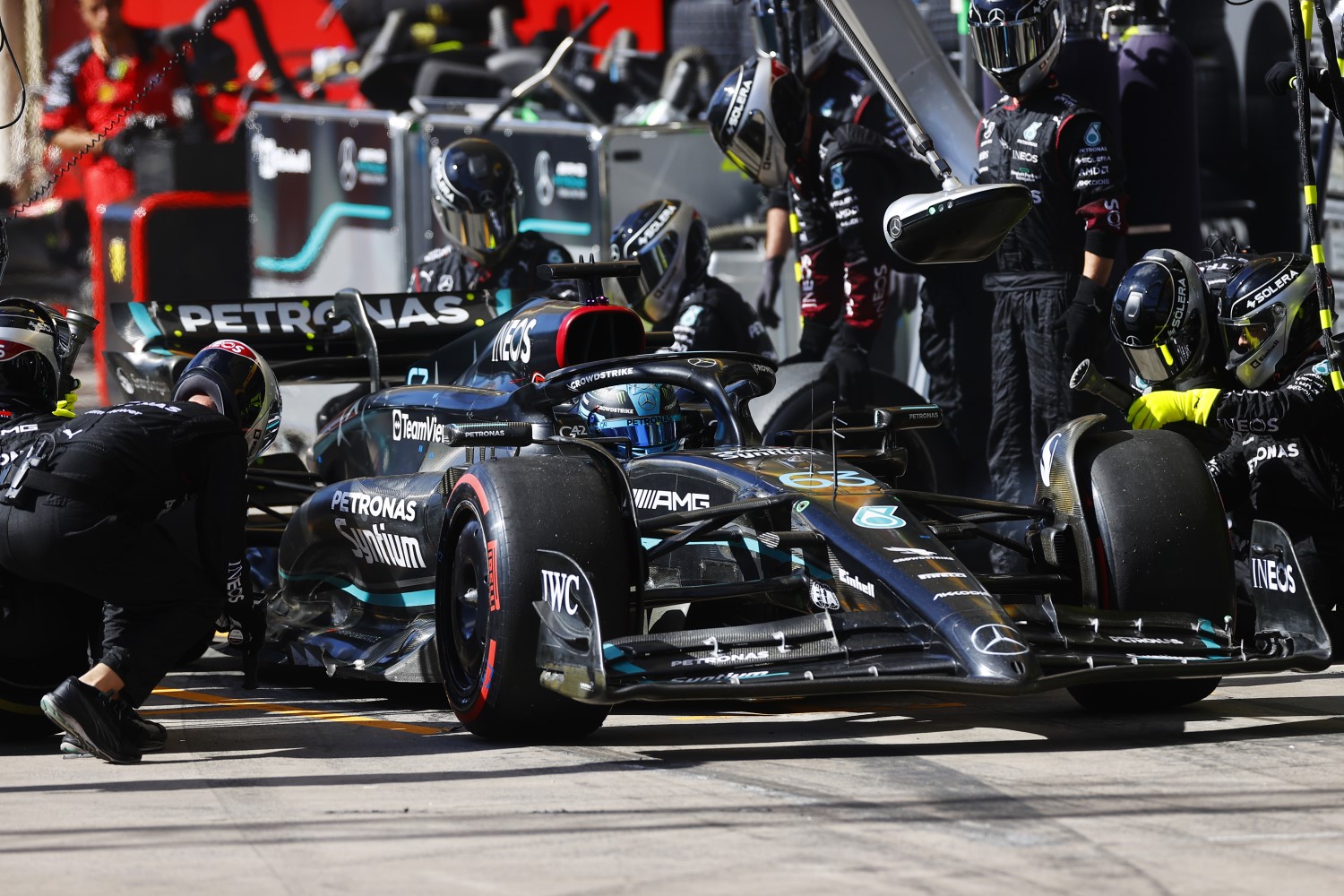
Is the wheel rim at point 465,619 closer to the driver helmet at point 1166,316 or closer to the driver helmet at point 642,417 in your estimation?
the driver helmet at point 642,417

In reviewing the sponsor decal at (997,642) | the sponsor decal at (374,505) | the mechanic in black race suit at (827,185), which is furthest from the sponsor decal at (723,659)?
the mechanic in black race suit at (827,185)

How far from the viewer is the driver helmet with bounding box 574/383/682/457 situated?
698cm

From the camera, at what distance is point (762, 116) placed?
9.59m

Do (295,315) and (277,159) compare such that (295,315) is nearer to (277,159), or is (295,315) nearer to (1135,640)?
(1135,640)

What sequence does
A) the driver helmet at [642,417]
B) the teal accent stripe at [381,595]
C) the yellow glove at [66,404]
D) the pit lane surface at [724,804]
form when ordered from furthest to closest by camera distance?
the yellow glove at [66,404] < the driver helmet at [642,417] < the teal accent stripe at [381,595] < the pit lane surface at [724,804]

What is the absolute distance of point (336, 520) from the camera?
7.36m

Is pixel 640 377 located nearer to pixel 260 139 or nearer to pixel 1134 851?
pixel 1134 851

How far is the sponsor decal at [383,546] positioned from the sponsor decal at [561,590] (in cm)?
126

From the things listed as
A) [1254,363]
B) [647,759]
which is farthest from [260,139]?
[647,759]

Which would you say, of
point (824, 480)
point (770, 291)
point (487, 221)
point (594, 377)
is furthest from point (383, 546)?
point (770, 291)

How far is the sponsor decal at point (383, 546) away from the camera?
689cm

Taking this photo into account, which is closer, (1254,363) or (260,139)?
(1254,363)

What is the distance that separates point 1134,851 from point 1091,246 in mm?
4663

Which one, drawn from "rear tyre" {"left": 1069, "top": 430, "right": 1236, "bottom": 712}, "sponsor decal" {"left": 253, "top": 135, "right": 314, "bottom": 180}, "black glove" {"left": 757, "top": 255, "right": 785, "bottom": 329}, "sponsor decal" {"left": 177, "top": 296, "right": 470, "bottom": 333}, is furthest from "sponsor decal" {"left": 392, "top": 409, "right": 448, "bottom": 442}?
"sponsor decal" {"left": 253, "top": 135, "right": 314, "bottom": 180}
